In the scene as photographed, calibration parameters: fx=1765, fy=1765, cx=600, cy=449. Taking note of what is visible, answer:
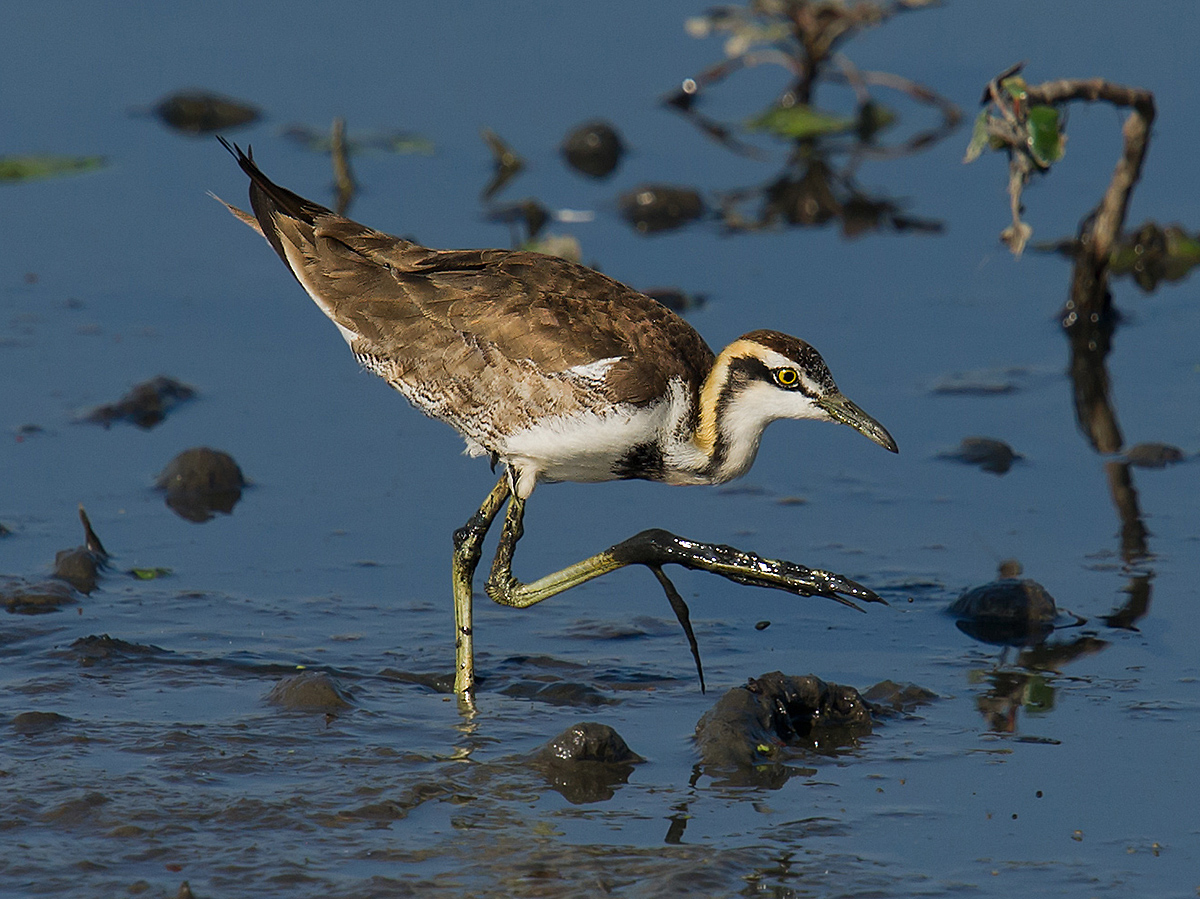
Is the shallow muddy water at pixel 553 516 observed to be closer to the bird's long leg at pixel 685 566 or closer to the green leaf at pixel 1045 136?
the bird's long leg at pixel 685 566

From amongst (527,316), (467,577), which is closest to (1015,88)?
(527,316)

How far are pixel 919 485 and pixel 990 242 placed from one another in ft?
11.1

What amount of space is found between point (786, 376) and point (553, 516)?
2228 millimetres

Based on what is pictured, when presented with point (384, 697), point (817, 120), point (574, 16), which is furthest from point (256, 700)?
point (574, 16)

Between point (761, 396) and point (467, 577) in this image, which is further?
point (467, 577)

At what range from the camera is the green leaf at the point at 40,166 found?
41.5 feet

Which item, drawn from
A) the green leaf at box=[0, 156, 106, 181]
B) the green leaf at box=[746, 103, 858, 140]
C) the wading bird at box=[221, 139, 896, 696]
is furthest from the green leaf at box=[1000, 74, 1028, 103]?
the green leaf at box=[0, 156, 106, 181]

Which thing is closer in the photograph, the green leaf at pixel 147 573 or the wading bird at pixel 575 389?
the wading bird at pixel 575 389

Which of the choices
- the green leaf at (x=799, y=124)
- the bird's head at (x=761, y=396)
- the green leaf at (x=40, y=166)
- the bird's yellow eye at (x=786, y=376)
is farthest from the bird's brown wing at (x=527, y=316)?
the green leaf at (x=799, y=124)

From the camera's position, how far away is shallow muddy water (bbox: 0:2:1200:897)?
20.1ft

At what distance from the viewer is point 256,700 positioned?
7.12m

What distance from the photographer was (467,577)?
7.59m

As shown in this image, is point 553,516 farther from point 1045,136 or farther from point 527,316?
point 1045,136

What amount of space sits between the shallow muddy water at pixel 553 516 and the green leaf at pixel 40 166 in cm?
11
